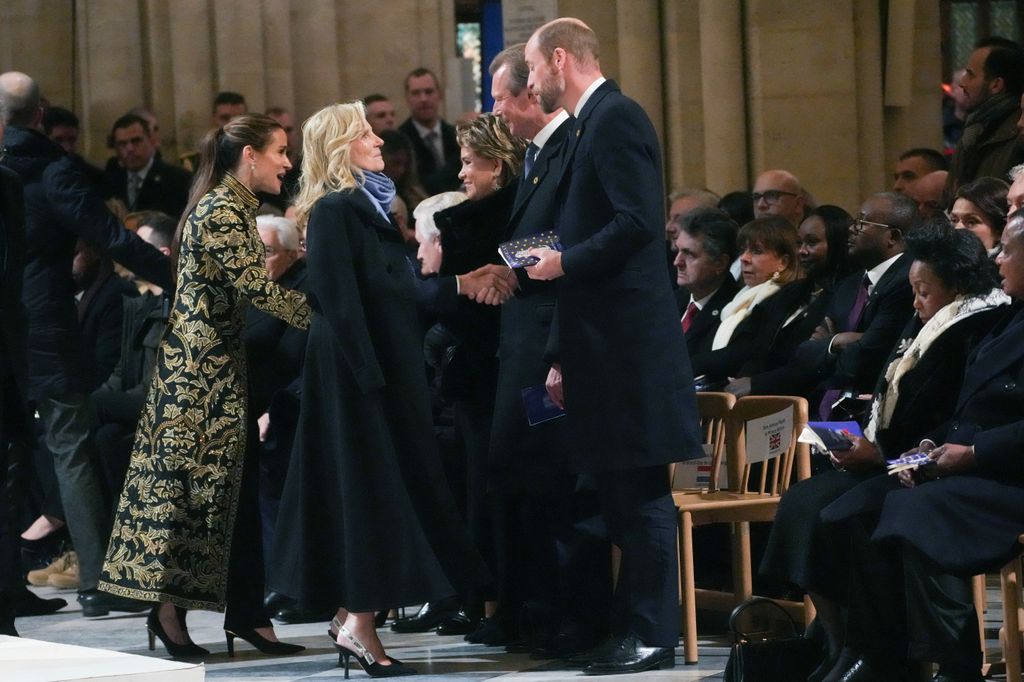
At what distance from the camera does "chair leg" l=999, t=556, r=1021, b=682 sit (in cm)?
523

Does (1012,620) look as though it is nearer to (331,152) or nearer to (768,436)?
(768,436)

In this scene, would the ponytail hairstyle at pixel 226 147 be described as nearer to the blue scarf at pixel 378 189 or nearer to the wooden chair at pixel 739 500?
the blue scarf at pixel 378 189

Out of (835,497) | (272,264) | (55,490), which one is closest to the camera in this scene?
(835,497)

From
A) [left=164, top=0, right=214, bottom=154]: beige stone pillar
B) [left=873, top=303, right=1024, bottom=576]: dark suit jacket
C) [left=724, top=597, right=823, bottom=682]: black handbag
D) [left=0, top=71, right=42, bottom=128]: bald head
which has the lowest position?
[left=724, top=597, right=823, bottom=682]: black handbag

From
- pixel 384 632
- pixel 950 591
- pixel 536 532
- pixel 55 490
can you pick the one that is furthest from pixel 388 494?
pixel 55 490

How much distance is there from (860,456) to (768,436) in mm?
623

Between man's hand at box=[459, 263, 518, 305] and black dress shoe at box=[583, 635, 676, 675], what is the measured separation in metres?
1.21

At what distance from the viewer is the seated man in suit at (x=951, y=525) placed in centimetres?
514

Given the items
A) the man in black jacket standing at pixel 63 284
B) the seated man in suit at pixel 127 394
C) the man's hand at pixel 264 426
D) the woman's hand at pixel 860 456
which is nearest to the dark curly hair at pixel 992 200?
the woman's hand at pixel 860 456

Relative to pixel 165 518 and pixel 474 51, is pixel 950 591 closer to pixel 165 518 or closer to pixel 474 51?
pixel 165 518

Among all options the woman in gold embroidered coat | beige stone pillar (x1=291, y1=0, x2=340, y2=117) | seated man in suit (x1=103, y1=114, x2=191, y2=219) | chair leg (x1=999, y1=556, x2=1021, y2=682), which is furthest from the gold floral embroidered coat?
beige stone pillar (x1=291, y1=0, x2=340, y2=117)

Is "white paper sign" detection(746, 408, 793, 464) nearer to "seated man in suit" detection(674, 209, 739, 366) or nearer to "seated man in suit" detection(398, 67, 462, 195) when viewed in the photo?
"seated man in suit" detection(674, 209, 739, 366)

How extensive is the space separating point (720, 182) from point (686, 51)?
0.77 metres

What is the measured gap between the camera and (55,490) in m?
9.10
